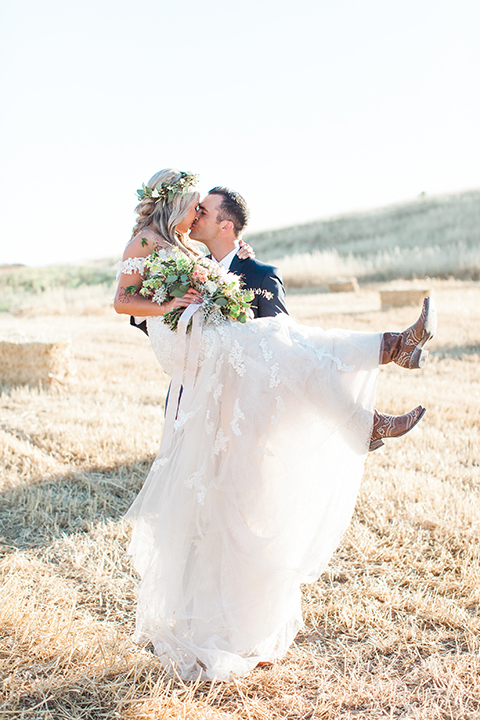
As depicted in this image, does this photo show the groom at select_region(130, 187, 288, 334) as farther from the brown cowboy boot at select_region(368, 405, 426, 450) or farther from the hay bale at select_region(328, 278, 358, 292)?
the hay bale at select_region(328, 278, 358, 292)

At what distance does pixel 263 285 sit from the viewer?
11.7 ft

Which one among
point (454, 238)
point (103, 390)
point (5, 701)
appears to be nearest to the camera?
point (5, 701)

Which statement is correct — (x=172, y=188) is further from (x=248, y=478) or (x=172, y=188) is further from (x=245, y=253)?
(x=248, y=478)

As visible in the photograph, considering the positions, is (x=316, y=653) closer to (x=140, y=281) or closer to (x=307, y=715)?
(x=307, y=715)

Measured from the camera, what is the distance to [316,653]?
3.28m

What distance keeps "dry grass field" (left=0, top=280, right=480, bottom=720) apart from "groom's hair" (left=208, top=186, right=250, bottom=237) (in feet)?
8.69

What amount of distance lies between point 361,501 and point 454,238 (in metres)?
30.2

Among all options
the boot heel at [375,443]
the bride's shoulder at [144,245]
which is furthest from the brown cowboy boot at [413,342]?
the bride's shoulder at [144,245]

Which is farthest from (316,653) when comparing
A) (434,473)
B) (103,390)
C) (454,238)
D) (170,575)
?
(454,238)

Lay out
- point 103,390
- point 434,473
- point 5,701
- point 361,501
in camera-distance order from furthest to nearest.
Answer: point 103,390
point 434,473
point 361,501
point 5,701

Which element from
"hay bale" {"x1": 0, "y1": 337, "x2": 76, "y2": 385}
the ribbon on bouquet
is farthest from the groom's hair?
"hay bale" {"x1": 0, "y1": 337, "x2": 76, "y2": 385}

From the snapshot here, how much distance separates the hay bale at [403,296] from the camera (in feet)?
51.3

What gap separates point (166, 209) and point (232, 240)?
49 cm

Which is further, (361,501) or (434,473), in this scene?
(434,473)
